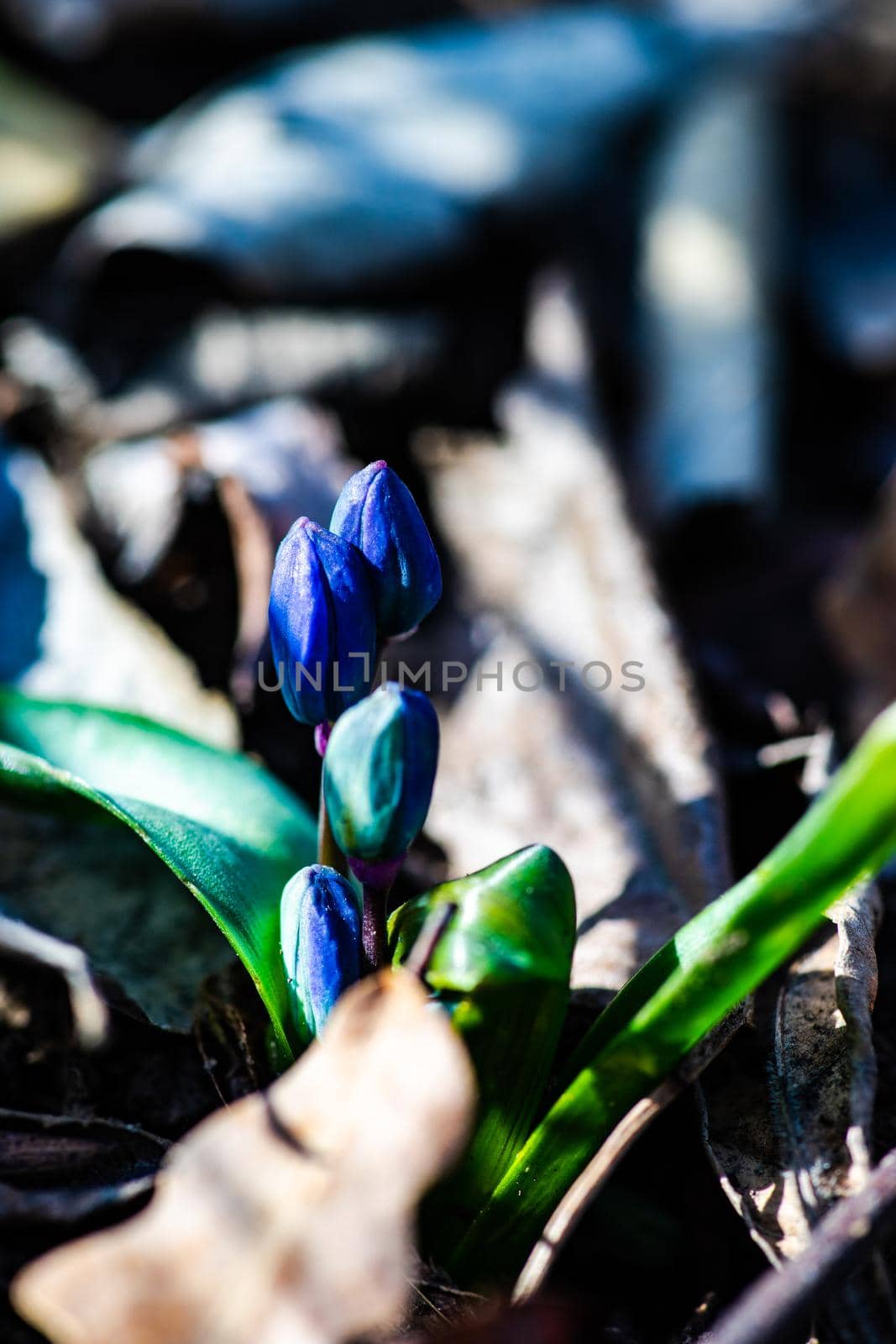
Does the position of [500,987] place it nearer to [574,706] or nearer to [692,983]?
[692,983]

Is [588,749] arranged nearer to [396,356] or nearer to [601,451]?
[601,451]

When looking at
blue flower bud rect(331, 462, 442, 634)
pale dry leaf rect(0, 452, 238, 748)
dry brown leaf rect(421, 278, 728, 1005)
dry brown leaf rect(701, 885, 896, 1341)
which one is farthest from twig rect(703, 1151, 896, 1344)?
pale dry leaf rect(0, 452, 238, 748)

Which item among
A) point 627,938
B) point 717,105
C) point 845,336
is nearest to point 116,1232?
point 627,938

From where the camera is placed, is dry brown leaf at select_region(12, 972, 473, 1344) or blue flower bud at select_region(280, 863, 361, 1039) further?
blue flower bud at select_region(280, 863, 361, 1039)

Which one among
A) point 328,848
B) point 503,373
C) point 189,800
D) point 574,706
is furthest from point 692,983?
A: point 503,373

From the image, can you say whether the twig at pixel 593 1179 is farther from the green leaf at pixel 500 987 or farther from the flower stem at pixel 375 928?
the flower stem at pixel 375 928

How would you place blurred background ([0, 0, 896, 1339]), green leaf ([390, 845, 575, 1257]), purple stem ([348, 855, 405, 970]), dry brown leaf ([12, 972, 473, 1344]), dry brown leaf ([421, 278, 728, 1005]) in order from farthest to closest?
blurred background ([0, 0, 896, 1339]) < dry brown leaf ([421, 278, 728, 1005]) < purple stem ([348, 855, 405, 970]) < green leaf ([390, 845, 575, 1257]) < dry brown leaf ([12, 972, 473, 1344])

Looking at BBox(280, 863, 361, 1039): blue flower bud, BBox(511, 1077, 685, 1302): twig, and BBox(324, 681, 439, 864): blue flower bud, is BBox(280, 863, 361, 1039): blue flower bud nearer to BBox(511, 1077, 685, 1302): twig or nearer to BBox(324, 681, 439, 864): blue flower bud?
BBox(324, 681, 439, 864): blue flower bud
